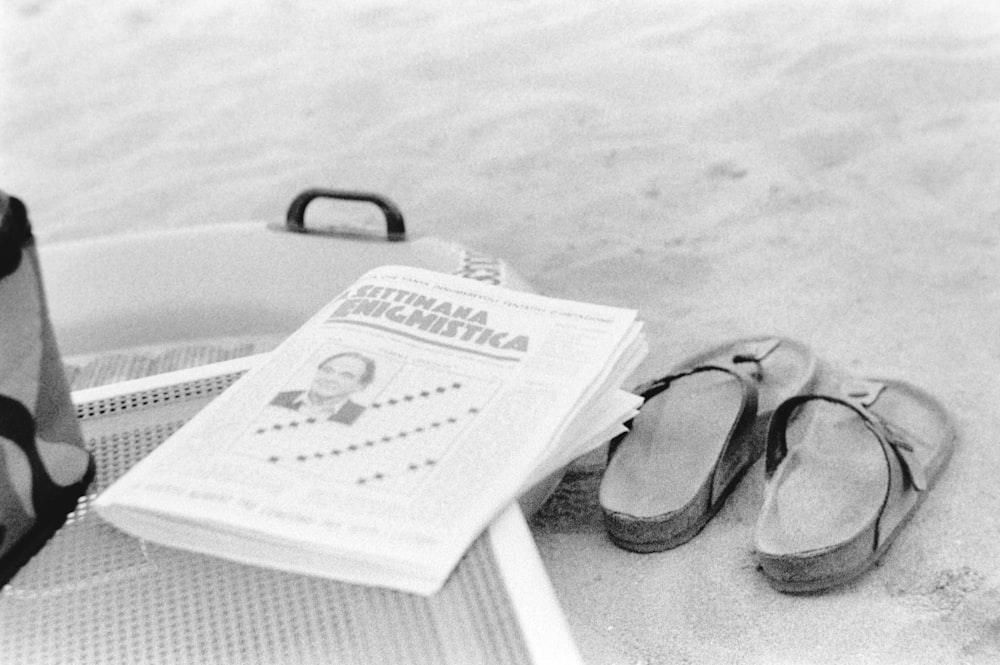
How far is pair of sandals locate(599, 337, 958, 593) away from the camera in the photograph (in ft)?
2.99

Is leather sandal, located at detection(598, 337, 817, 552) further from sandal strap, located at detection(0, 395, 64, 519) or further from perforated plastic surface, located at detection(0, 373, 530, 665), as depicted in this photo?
sandal strap, located at detection(0, 395, 64, 519)

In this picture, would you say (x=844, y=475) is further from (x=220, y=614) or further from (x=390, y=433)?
(x=220, y=614)

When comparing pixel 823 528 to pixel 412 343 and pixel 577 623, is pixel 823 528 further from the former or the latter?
pixel 412 343

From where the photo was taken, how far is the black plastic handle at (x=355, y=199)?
116cm

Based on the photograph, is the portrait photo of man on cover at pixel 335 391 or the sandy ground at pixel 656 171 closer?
the portrait photo of man on cover at pixel 335 391

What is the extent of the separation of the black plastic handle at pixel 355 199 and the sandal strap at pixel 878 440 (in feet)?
1.39

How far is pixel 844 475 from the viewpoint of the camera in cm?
99

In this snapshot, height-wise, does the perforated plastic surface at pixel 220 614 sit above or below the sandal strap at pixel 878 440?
above

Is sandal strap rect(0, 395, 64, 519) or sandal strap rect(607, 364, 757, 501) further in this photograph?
sandal strap rect(607, 364, 757, 501)

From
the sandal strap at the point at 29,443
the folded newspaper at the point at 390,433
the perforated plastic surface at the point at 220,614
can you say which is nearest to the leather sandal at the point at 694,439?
the folded newspaper at the point at 390,433

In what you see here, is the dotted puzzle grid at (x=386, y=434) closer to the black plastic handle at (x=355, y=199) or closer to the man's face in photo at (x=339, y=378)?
the man's face in photo at (x=339, y=378)

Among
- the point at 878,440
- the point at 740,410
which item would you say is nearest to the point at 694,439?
the point at 740,410

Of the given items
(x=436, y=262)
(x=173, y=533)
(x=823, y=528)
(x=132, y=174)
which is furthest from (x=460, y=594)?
(x=132, y=174)

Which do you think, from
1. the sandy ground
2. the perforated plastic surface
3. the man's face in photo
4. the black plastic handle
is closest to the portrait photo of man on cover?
the man's face in photo
